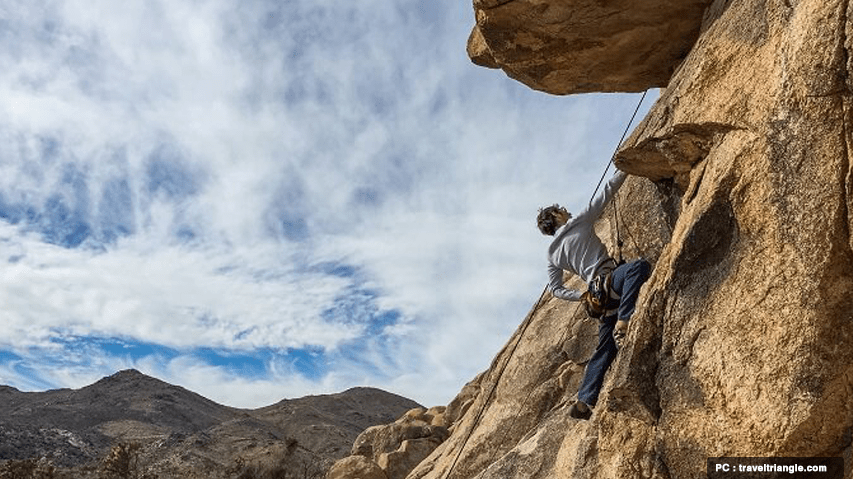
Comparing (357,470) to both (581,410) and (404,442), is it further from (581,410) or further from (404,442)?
(581,410)

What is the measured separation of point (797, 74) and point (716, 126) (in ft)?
2.92

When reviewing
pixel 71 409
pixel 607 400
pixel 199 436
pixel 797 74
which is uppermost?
pixel 71 409

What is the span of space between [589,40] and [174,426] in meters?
50.0

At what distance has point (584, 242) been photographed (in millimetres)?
7602

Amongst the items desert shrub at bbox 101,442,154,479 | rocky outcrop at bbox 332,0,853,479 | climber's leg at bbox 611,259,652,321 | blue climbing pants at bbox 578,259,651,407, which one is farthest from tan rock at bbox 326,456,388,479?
desert shrub at bbox 101,442,154,479

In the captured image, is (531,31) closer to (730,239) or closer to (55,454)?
(730,239)

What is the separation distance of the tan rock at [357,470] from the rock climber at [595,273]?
9.86m

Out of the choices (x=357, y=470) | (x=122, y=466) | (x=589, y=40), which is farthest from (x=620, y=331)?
(x=122, y=466)

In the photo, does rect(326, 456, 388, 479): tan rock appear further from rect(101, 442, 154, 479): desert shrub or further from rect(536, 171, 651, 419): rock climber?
rect(101, 442, 154, 479): desert shrub

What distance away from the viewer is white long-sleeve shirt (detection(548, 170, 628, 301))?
7492 millimetres

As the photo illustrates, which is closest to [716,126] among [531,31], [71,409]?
[531,31]

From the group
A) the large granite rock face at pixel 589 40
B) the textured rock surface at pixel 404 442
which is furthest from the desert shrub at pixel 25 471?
the large granite rock face at pixel 589 40

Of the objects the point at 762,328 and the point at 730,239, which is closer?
the point at 762,328

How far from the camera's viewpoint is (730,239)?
5.68 m
